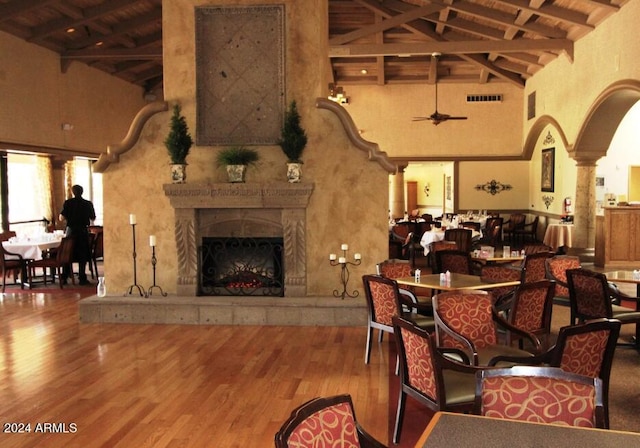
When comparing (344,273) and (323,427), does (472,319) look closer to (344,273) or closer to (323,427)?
(323,427)

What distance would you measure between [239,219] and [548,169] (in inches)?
419

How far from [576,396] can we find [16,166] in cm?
1436

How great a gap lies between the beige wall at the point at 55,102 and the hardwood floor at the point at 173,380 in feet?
20.7

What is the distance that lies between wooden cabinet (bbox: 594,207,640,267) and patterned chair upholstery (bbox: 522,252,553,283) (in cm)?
486

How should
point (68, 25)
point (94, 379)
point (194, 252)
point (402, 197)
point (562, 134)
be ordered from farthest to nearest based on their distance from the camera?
1. point (402, 197)
2. point (562, 134)
3. point (68, 25)
4. point (194, 252)
5. point (94, 379)

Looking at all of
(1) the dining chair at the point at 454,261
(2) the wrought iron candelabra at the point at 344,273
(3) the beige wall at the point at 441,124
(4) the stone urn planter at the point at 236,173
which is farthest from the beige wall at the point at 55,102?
(1) the dining chair at the point at 454,261

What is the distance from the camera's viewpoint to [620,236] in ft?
37.5

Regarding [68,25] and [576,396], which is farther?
[68,25]

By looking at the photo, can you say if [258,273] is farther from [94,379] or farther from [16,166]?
[16,166]

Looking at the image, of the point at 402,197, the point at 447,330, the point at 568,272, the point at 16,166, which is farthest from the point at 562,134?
the point at 16,166

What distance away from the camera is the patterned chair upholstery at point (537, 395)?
2.60 m

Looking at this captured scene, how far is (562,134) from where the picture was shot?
44.3 feet

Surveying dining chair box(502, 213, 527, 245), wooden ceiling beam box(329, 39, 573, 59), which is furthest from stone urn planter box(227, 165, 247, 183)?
dining chair box(502, 213, 527, 245)

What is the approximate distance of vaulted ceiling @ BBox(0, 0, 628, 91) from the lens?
39.0 ft
